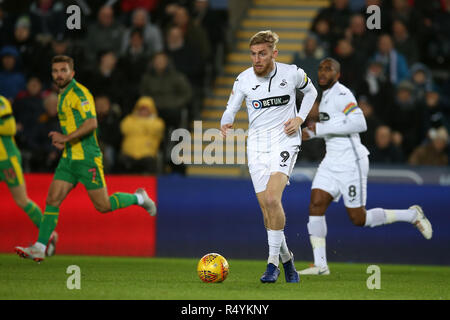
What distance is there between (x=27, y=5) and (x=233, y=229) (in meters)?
9.00

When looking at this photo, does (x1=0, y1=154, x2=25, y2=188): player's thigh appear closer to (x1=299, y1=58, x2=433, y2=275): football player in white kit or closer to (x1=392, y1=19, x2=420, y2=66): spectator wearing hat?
(x1=299, y1=58, x2=433, y2=275): football player in white kit

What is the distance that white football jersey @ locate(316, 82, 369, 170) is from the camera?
10516mm

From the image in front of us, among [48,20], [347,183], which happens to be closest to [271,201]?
[347,183]

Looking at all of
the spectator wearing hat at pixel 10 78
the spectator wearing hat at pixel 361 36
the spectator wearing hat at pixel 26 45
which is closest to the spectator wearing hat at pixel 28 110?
the spectator wearing hat at pixel 10 78

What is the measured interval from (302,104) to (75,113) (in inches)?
114

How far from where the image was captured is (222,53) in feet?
57.9

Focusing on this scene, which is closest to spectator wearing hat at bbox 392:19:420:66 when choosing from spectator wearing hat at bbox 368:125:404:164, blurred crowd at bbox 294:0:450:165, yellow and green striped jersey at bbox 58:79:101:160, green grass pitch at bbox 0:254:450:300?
blurred crowd at bbox 294:0:450:165

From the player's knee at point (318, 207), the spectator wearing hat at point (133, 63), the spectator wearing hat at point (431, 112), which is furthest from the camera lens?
the spectator wearing hat at point (133, 63)

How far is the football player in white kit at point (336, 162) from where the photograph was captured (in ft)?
34.5

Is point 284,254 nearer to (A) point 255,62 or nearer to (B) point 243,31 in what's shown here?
(A) point 255,62

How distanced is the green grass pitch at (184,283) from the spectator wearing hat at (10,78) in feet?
16.1

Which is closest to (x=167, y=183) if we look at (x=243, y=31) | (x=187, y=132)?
(x=187, y=132)

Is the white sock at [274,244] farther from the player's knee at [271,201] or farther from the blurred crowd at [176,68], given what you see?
the blurred crowd at [176,68]

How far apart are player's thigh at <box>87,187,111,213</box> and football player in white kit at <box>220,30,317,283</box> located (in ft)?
8.08
